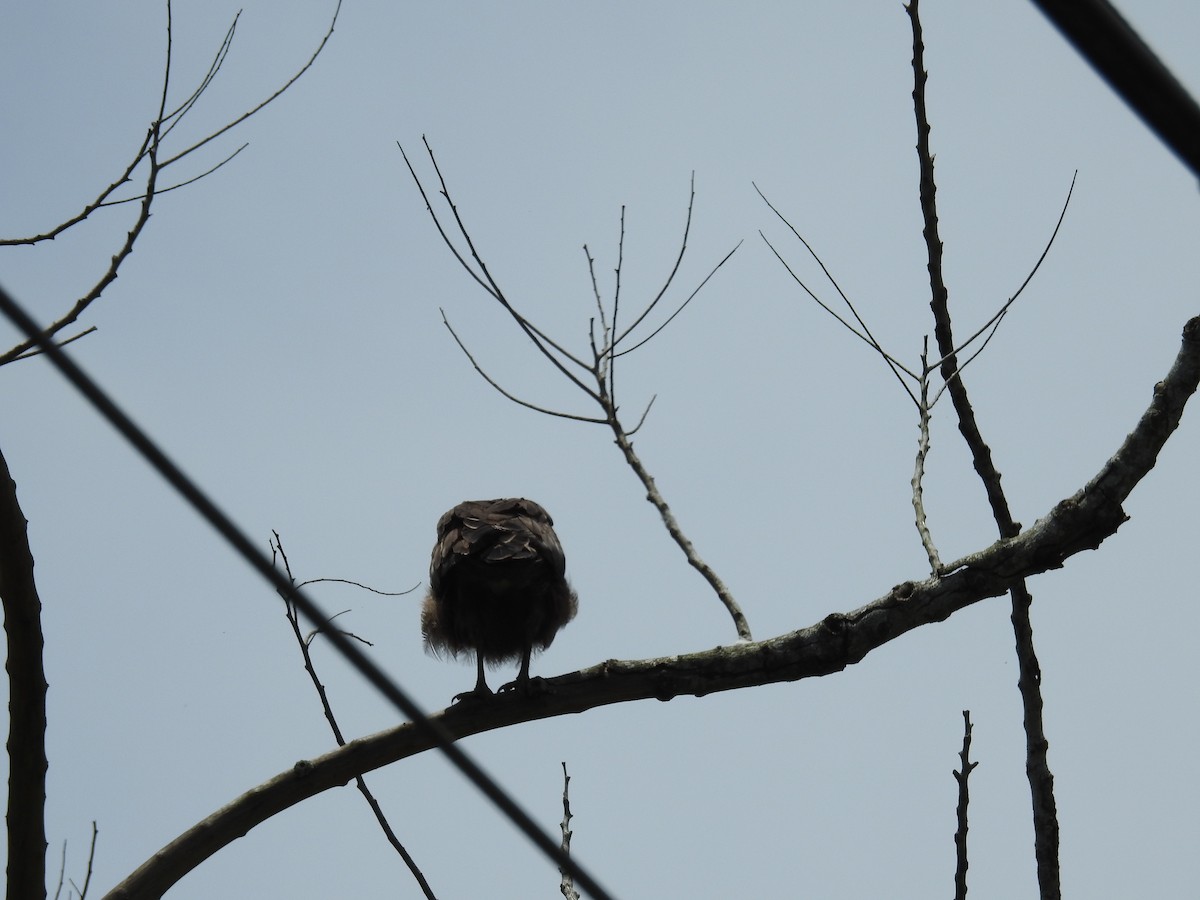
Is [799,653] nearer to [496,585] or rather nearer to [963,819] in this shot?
[963,819]

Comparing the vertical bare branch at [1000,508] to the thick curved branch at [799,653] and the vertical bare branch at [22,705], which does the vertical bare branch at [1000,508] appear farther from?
the vertical bare branch at [22,705]

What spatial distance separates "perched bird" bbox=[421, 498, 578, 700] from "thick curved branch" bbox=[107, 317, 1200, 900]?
1.14 meters

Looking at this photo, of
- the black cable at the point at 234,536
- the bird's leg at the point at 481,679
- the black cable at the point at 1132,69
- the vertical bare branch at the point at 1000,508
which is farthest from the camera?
the bird's leg at the point at 481,679

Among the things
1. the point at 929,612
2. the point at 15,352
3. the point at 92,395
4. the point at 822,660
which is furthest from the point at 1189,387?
the point at 15,352

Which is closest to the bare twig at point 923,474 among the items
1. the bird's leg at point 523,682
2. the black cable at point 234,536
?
the bird's leg at point 523,682

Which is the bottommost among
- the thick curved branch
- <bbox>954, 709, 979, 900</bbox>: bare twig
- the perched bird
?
<bbox>954, 709, 979, 900</bbox>: bare twig

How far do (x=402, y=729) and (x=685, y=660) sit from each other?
0.85m

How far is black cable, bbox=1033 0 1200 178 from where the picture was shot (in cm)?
72

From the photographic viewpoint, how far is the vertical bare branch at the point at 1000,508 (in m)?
3.01

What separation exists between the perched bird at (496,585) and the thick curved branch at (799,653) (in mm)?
1136

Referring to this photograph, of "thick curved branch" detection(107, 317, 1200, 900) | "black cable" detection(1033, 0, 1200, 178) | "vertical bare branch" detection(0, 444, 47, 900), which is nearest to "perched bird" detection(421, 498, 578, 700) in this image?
"thick curved branch" detection(107, 317, 1200, 900)

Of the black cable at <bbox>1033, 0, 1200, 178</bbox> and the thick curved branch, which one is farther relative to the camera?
the thick curved branch

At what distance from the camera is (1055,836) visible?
2.99 meters

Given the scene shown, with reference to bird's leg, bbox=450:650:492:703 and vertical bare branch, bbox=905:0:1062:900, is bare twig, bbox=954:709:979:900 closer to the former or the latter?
vertical bare branch, bbox=905:0:1062:900
